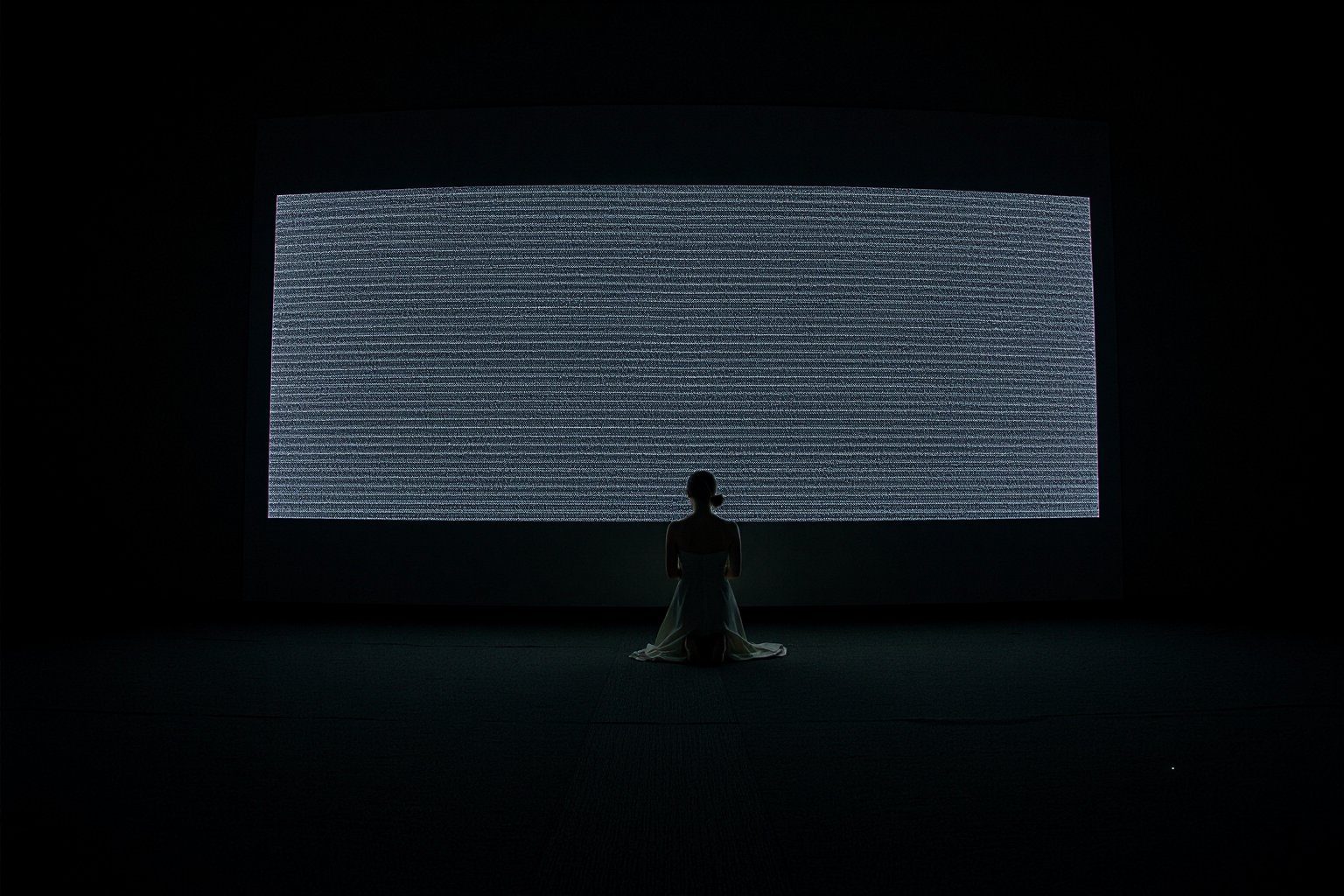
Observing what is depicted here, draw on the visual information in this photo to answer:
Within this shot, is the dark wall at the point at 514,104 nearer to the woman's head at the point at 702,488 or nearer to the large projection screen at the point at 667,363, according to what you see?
the large projection screen at the point at 667,363

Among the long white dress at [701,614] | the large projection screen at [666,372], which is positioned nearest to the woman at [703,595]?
the long white dress at [701,614]

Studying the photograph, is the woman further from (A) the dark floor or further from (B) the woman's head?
(A) the dark floor

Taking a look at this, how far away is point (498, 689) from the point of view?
10.1 ft

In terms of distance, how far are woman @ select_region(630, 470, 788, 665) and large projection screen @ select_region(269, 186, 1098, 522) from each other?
886 millimetres

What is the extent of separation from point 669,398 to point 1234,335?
364 cm

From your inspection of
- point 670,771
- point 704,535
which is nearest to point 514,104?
point 704,535

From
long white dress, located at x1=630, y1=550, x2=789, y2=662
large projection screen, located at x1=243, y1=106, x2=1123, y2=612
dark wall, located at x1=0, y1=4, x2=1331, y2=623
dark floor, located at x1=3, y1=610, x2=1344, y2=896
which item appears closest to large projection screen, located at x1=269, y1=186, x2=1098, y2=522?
large projection screen, located at x1=243, y1=106, x2=1123, y2=612

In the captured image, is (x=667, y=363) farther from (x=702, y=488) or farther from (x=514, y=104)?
(x=514, y=104)

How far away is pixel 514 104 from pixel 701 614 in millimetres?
3391

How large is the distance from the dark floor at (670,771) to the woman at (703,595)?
0.14 meters

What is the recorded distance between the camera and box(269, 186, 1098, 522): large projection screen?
4656 millimetres

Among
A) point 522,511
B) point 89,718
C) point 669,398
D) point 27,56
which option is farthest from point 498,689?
point 27,56

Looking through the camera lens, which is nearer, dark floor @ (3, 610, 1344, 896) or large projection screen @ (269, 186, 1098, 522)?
dark floor @ (3, 610, 1344, 896)

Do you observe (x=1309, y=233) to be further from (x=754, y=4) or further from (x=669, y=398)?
(x=669, y=398)
